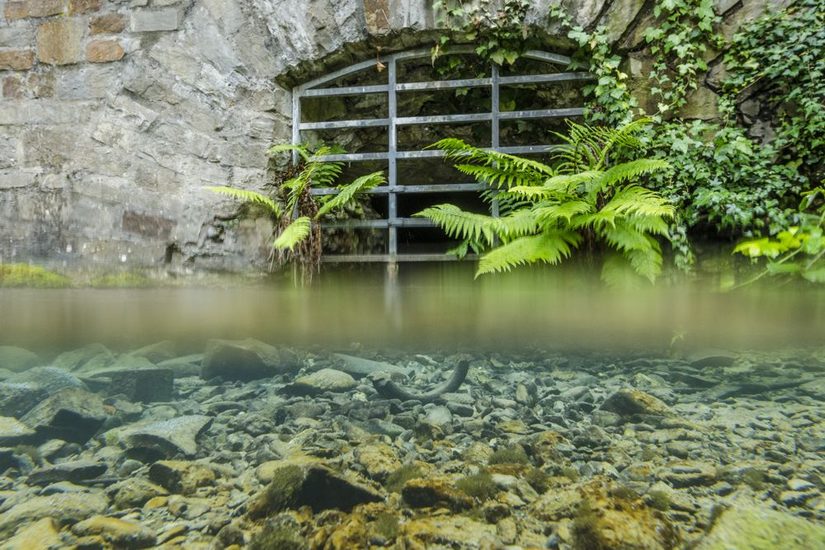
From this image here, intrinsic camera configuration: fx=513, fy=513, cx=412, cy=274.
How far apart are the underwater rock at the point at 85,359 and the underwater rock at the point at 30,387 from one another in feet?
0.09

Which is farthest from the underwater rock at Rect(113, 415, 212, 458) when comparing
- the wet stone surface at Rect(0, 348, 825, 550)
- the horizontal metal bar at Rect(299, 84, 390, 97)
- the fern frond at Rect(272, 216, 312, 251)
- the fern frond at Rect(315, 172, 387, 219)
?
the horizontal metal bar at Rect(299, 84, 390, 97)

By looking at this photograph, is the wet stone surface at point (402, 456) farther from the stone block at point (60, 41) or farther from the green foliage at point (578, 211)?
the stone block at point (60, 41)

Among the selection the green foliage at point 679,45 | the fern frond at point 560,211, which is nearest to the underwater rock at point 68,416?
the fern frond at point 560,211

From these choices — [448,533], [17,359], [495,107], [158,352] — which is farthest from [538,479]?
[495,107]

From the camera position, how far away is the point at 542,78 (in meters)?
3.07

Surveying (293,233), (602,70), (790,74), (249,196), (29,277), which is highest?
(602,70)

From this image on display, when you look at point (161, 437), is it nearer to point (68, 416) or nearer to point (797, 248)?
point (68, 416)

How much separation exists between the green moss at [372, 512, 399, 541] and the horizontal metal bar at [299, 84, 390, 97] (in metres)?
2.96

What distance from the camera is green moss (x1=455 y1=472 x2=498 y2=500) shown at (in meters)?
0.69

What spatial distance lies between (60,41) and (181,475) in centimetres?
362

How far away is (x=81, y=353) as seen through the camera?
3.46 feet

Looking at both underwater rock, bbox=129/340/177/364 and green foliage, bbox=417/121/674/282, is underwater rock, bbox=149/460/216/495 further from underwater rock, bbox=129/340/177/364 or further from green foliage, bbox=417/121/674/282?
green foliage, bbox=417/121/674/282

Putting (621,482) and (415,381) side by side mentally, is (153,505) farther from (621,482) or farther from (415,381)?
(621,482)

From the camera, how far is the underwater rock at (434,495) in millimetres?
671
